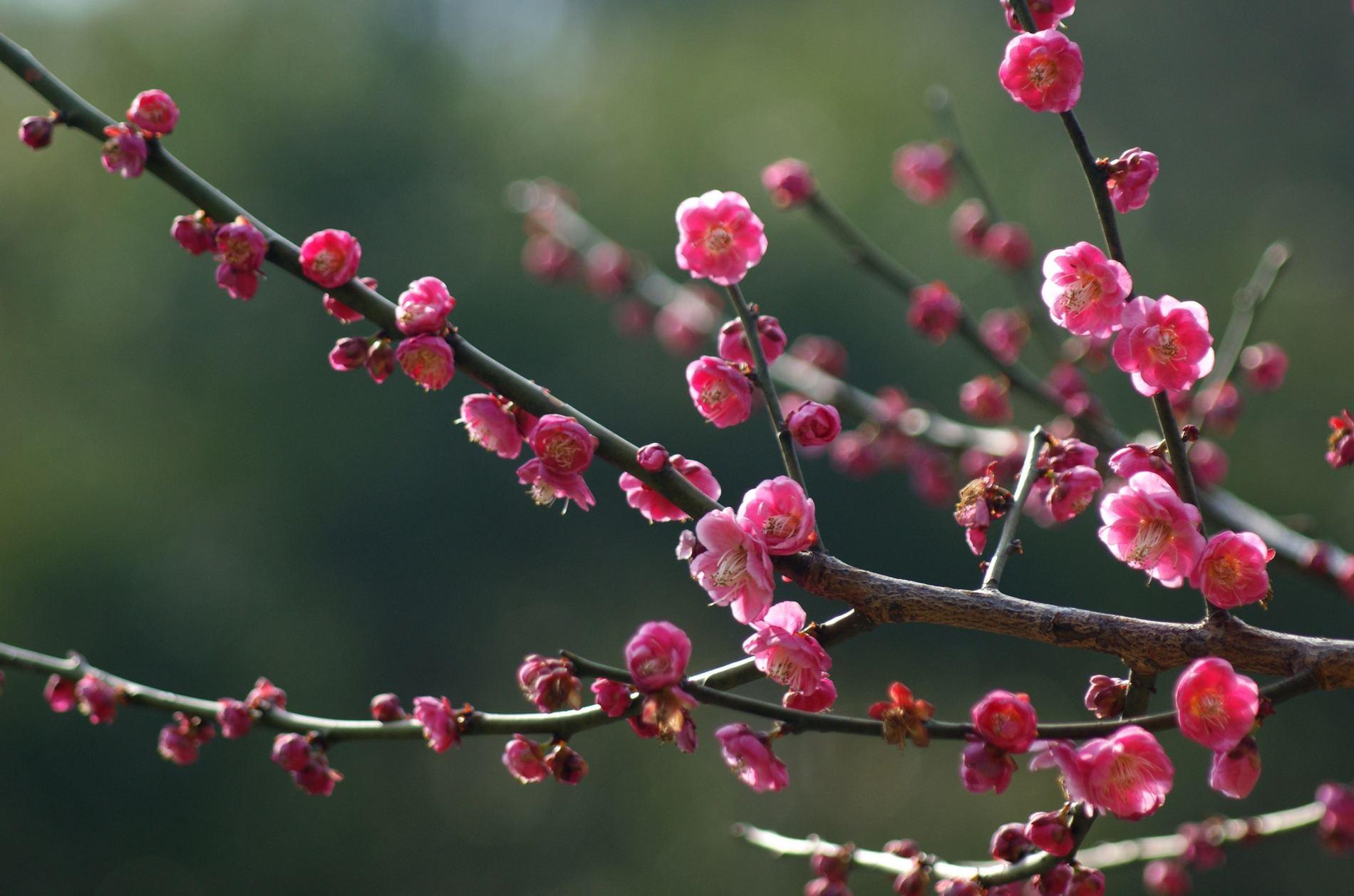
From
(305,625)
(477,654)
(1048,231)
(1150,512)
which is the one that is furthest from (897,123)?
(1150,512)

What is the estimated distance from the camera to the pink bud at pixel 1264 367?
6.84 ft

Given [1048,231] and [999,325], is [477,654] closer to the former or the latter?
[1048,231]

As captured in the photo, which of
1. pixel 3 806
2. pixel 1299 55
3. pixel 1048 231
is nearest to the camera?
pixel 3 806

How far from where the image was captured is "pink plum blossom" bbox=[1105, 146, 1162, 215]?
91cm

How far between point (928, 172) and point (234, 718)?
191 cm

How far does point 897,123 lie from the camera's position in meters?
14.8

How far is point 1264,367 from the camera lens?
2.11m

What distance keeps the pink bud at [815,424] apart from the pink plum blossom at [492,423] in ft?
0.81

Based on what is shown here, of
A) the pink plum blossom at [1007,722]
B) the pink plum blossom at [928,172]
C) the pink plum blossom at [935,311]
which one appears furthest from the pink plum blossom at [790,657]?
the pink plum blossom at [928,172]

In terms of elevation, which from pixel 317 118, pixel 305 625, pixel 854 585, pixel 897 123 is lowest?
pixel 854 585

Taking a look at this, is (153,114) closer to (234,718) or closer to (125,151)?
(125,151)

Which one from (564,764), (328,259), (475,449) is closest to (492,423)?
(328,259)

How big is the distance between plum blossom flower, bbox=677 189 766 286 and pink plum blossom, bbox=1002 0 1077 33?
28 cm

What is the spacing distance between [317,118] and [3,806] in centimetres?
843
